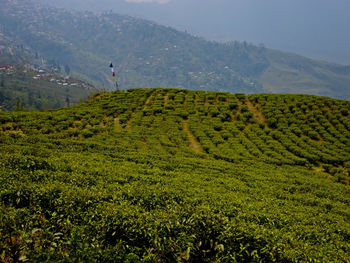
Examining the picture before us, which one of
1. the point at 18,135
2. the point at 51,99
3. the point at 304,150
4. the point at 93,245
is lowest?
the point at 51,99

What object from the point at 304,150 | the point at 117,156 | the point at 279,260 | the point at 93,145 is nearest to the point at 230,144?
the point at 304,150

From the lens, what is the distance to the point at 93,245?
16.4ft

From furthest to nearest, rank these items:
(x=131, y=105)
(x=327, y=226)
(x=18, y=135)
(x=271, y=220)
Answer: (x=131, y=105)
(x=18, y=135)
(x=327, y=226)
(x=271, y=220)

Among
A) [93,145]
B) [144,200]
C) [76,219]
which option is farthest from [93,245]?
[93,145]

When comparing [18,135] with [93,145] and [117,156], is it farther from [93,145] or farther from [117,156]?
[117,156]

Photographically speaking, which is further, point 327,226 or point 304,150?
point 304,150

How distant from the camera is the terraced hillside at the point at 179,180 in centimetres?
579

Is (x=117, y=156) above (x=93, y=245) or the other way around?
the other way around

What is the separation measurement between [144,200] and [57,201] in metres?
3.09

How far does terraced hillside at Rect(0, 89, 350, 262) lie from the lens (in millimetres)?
5789

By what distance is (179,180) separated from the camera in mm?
13000

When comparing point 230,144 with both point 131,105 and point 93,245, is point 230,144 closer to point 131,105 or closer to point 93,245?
point 131,105

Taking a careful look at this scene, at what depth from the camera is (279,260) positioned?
5.68 metres

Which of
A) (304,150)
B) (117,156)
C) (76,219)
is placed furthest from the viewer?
(304,150)
